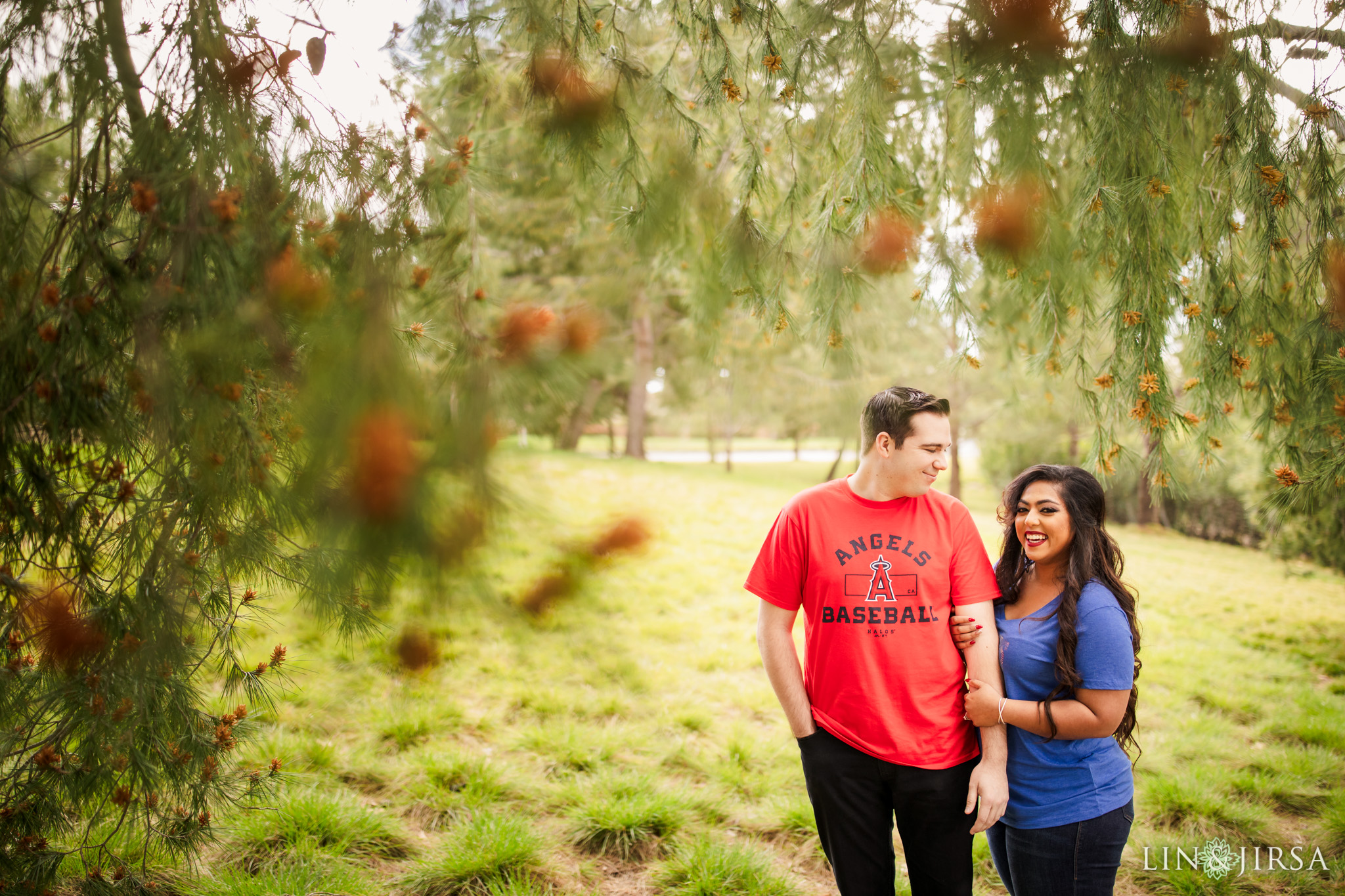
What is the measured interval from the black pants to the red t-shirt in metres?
0.05

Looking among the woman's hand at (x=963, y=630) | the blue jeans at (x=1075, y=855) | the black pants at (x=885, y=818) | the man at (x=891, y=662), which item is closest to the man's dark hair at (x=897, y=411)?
the man at (x=891, y=662)

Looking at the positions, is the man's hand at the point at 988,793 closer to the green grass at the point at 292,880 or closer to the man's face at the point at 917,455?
the man's face at the point at 917,455

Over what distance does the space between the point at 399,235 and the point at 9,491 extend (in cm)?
85

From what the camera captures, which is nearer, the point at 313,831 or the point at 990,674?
the point at 990,674

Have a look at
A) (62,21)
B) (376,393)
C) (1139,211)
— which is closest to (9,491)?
(376,393)

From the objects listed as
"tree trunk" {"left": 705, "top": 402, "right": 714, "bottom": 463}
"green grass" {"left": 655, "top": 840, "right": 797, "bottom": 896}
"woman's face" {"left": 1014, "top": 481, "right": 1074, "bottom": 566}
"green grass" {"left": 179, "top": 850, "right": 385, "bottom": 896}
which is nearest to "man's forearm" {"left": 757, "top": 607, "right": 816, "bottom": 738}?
"woman's face" {"left": 1014, "top": 481, "right": 1074, "bottom": 566}

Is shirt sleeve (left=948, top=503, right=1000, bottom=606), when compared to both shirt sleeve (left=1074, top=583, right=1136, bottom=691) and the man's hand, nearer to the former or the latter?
shirt sleeve (left=1074, top=583, right=1136, bottom=691)

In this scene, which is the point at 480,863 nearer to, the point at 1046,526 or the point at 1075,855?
the point at 1075,855

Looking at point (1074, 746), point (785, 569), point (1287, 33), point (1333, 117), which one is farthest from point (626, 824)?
point (1287, 33)

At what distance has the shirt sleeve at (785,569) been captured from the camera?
1.87 m

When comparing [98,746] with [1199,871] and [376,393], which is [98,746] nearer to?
[376,393]

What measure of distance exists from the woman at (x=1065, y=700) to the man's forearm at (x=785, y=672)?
0.41 m

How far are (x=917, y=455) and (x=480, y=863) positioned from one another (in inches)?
76.6

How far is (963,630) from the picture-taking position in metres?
1.77
